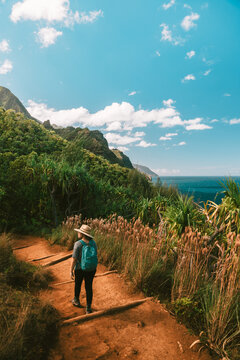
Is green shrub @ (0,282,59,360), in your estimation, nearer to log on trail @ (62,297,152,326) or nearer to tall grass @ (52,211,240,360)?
log on trail @ (62,297,152,326)

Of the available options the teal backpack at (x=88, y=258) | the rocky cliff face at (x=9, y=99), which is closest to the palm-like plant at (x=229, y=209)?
the teal backpack at (x=88, y=258)

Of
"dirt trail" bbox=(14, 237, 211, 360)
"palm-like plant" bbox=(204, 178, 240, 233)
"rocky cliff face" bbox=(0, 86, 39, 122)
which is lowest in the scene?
"dirt trail" bbox=(14, 237, 211, 360)

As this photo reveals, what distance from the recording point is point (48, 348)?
7.62 feet

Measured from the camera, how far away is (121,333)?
275 cm

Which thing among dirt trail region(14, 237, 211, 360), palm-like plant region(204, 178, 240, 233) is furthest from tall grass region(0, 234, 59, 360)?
palm-like plant region(204, 178, 240, 233)

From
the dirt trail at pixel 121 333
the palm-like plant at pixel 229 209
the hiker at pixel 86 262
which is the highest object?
the palm-like plant at pixel 229 209

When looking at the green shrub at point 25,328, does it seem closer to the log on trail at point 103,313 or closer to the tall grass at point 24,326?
the tall grass at point 24,326

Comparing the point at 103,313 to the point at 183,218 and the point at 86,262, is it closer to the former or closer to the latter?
the point at 86,262

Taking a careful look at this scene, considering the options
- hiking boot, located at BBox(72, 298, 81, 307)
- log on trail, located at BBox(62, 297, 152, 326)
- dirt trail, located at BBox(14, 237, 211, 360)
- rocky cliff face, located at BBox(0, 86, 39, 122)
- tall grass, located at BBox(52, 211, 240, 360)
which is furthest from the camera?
rocky cliff face, located at BBox(0, 86, 39, 122)

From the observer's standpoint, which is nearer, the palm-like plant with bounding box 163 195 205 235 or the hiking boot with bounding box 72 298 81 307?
the hiking boot with bounding box 72 298 81 307

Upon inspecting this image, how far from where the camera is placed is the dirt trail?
2.42 m

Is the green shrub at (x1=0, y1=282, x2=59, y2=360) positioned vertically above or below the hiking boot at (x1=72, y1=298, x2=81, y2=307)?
above

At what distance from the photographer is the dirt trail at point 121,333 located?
7.93 feet

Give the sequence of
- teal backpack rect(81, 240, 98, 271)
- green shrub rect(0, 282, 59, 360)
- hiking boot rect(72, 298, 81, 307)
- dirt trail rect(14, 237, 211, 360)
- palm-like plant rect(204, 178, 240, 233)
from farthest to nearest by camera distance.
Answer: palm-like plant rect(204, 178, 240, 233) < hiking boot rect(72, 298, 81, 307) < teal backpack rect(81, 240, 98, 271) < dirt trail rect(14, 237, 211, 360) < green shrub rect(0, 282, 59, 360)
